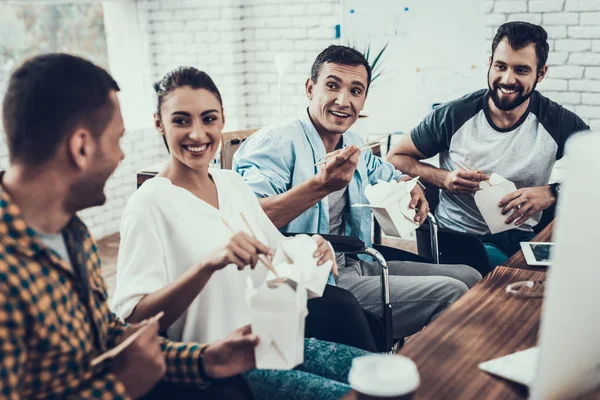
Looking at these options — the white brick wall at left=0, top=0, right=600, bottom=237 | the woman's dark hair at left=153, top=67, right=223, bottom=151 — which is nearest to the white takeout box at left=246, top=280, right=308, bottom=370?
the woman's dark hair at left=153, top=67, right=223, bottom=151

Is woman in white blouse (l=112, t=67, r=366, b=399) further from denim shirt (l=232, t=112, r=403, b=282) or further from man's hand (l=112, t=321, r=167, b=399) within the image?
denim shirt (l=232, t=112, r=403, b=282)

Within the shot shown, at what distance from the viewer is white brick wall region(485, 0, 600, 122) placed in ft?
11.7

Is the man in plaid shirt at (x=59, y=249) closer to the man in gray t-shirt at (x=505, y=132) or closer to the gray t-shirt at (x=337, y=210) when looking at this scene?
the gray t-shirt at (x=337, y=210)

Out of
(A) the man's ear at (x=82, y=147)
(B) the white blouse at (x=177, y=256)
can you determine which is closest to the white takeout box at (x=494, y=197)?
(B) the white blouse at (x=177, y=256)

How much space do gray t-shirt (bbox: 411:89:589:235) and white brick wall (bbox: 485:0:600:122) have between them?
4.50ft

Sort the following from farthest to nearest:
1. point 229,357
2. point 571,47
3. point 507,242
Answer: point 571,47 < point 507,242 < point 229,357

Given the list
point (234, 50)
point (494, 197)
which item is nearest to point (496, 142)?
point (494, 197)

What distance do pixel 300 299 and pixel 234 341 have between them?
5.8 inches

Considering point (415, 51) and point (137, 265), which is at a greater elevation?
point (415, 51)

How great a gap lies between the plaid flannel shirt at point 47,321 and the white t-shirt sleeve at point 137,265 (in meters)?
0.21

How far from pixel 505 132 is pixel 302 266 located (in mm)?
1398

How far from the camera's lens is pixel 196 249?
1.41 metres

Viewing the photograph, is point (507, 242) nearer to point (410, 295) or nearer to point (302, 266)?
point (410, 295)

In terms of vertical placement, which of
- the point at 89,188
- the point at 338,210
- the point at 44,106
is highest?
the point at 44,106
